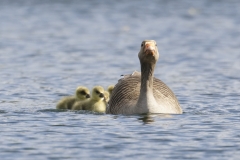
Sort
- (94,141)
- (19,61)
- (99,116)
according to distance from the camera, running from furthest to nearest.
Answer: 1. (19,61)
2. (99,116)
3. (94,141)

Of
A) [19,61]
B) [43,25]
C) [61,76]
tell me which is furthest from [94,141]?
[43,25]

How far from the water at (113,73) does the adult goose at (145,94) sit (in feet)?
0.68

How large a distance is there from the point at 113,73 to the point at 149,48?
7495 mm

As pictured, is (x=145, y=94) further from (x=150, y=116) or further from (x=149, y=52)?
(x=149, y=52)

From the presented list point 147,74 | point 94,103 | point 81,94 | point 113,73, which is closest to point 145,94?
point 147,74

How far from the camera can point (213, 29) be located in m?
33.6

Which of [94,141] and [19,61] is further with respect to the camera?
[19,61]

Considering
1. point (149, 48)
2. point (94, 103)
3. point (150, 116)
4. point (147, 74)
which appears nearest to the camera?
point (149, 48)

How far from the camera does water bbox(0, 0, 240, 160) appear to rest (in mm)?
12016

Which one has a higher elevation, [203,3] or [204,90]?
[203,3]

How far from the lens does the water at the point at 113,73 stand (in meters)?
12.0

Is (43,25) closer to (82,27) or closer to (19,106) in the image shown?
(82,27)

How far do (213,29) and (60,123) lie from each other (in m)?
→ 20.6

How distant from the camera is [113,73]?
Answer: 21.5 meters
